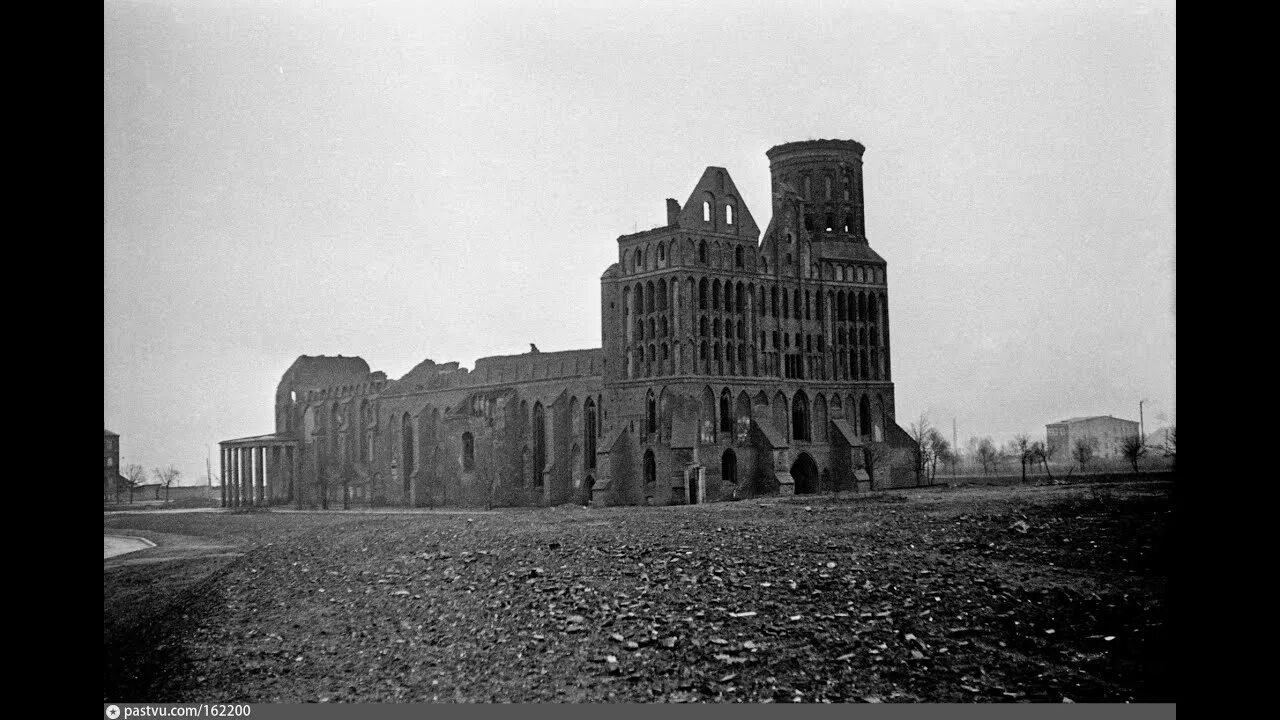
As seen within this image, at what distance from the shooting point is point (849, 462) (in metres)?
35.4

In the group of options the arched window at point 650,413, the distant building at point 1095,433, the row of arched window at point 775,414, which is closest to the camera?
the distant building at point 1095,433

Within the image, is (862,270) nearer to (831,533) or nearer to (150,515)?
(831,533)

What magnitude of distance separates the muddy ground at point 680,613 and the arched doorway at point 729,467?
13613mm

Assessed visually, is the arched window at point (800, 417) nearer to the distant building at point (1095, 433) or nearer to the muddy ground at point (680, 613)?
the distant building at point (1095, 433)

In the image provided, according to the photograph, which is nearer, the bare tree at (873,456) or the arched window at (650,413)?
the arched window at (650,413)

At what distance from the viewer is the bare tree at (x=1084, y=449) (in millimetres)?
25797

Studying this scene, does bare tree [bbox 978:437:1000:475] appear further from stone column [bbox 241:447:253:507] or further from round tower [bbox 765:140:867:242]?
stone column [bbox 241:447:253:507]

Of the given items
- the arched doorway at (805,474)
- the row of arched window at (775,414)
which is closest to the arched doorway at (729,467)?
the row of arched window at (775,414)

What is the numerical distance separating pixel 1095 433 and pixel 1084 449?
5.68 ft

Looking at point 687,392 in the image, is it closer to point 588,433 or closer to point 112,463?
point 588,433

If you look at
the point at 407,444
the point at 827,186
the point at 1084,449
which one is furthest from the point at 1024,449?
the point at 407,444

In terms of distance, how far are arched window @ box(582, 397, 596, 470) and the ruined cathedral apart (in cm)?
8

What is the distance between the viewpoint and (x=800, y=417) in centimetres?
3572
